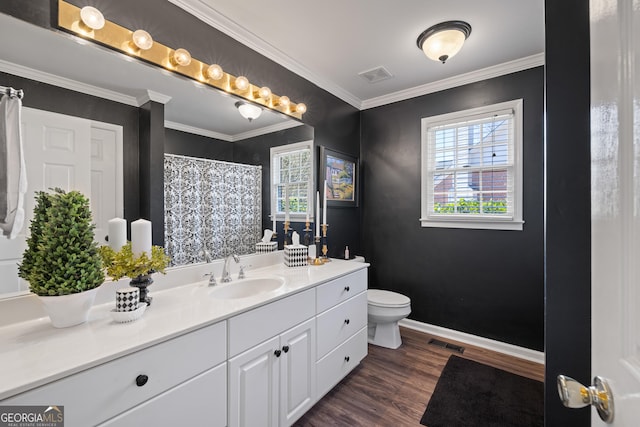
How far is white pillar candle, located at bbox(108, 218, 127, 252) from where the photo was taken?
1.27 metres

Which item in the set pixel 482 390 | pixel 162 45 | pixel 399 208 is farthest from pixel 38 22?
pixel 482 390

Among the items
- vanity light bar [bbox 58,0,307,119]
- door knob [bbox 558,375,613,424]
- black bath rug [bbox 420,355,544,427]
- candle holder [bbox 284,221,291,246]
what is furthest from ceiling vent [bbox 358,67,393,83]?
black bath rug [bbox 420,355,544,427]

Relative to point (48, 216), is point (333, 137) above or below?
above

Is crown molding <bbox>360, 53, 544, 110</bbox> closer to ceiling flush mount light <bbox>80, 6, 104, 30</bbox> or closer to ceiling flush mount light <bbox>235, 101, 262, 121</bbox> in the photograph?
ceiling flush mount light <bbox>235, 101, 262, 121</bbox>

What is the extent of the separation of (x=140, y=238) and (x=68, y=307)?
15.5 inches

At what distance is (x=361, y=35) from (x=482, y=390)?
2635mm

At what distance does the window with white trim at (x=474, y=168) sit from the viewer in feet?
7.59

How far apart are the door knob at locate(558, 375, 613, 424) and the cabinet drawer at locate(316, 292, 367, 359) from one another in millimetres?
1307

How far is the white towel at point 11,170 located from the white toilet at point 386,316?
2266 mm

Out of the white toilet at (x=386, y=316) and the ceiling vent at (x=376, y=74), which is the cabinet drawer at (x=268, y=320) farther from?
the ceiling vent at (x=376, y=74)

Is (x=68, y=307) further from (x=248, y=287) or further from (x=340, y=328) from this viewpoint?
(x=340, y=328)

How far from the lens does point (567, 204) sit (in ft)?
2.58

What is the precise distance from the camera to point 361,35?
1.92 meters

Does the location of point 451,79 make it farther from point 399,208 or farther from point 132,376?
point 132,376
